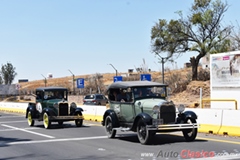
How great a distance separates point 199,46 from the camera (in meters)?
46.8

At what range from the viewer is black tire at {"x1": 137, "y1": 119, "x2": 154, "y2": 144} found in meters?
13.3

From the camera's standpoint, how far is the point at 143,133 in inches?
540

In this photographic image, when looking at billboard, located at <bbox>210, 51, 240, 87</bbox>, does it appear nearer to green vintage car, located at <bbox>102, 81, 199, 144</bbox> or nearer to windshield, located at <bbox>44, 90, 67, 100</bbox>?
windshield, located at <bbox>44, 90, 67, 100</bbox>

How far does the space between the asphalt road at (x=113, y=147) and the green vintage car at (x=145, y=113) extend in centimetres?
44

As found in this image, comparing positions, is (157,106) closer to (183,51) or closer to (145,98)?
(145,98)

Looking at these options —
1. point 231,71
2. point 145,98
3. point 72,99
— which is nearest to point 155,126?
point 145,98

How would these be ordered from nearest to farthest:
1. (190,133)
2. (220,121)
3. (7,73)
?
(190,133) → (220,121) → (7,73)

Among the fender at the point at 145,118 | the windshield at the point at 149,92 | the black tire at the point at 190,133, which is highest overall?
the windshield at the point at 149,92

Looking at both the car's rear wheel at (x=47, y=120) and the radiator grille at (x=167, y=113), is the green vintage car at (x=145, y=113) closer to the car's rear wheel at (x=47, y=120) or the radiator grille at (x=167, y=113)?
the radiator grille at (x=167, y=113)

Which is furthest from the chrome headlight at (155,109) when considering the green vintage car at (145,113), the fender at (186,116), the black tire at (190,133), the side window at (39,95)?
the side window at (39,95)

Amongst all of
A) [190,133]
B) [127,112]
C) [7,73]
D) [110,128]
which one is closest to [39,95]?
[110,128]

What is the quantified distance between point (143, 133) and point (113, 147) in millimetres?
1134

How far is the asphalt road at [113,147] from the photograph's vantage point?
11.4 m

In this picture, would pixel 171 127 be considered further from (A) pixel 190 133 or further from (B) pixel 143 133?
(A) pixel 190 133
